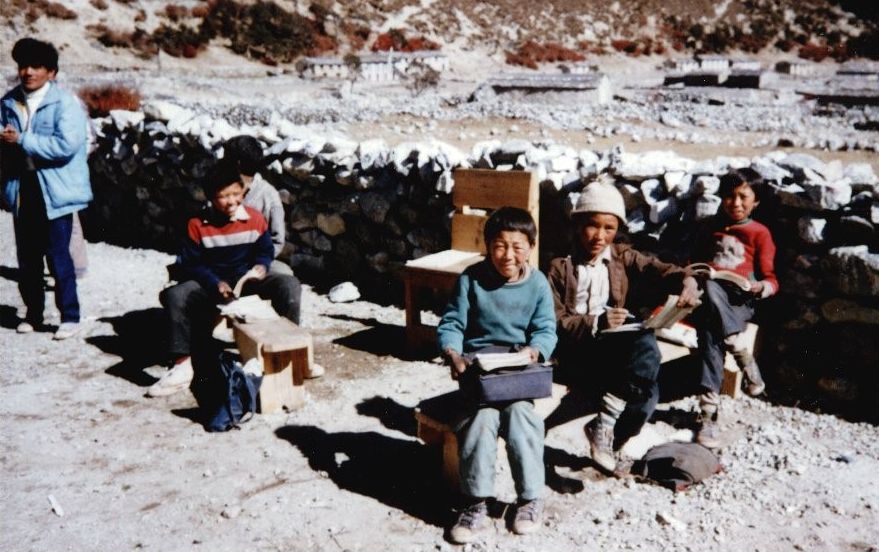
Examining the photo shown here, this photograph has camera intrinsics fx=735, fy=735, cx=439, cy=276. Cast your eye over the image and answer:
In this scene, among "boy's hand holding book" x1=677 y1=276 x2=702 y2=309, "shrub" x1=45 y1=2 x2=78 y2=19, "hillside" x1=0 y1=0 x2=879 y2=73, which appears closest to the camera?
"boy's hand holding book" x1=677 y1=276 x2=702 y2=309

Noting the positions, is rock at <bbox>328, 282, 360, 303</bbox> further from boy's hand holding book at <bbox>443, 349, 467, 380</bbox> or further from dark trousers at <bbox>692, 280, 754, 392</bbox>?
boy's hand holding book at <bbox>443, 349, 467, 380</bbox>

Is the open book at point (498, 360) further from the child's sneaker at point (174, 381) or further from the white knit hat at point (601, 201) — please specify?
the child's sneaker at point (174, 381)

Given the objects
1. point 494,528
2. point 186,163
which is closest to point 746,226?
point 494,528

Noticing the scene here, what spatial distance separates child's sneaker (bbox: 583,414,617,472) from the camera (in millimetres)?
3920

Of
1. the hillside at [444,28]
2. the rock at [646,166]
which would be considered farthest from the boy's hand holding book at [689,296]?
the hillside at [444,28]

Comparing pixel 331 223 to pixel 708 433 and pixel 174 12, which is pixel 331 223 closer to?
pixel 708 433

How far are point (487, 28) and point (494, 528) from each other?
59614 millimetres

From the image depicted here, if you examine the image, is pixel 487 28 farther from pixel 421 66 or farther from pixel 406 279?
pixel 406 279

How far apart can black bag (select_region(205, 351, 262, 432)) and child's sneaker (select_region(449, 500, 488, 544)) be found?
175 cm

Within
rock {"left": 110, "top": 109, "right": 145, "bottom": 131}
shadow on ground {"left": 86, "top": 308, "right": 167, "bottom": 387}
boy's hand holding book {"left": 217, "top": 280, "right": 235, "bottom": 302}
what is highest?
rock {"left": 110, "top": 109, "right": 145, "bottom": 131}

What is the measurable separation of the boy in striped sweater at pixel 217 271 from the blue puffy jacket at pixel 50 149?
4.57 feet

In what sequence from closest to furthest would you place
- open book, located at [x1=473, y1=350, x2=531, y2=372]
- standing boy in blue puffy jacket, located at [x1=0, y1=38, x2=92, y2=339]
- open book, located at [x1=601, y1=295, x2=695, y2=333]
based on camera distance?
open book, located at [x1=473, y1=350, x2=531, y2=372] < open book, located at [x1=601, y1=295, x2=695, y2=333] < standing boy in blue puffy jacket, located at [x1=0, y1=38, x2=92, y2=339]

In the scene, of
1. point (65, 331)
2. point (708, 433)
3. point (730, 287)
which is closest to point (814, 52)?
point (730, 287)

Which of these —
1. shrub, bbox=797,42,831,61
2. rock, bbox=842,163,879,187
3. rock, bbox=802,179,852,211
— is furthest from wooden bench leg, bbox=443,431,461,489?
shrub, bbox=797,42,831,61
